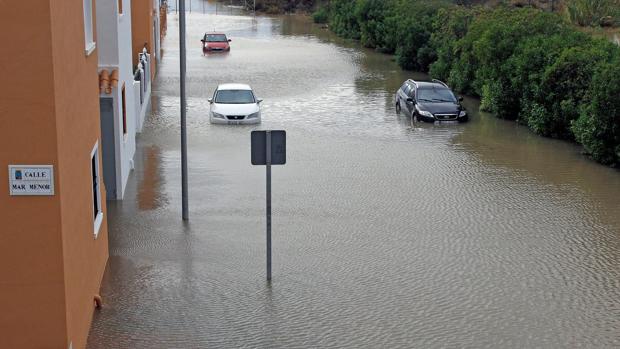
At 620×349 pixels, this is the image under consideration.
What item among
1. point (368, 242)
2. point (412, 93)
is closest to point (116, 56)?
point (368, 242)

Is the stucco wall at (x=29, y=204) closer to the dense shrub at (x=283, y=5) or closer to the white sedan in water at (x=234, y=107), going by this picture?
the white sedan in water at (x=234, y=107)

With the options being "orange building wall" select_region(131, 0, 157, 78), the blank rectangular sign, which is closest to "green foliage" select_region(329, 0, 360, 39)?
"orange building wall" select_region(131, 0, 157, 78)

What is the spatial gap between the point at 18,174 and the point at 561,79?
1985 cm

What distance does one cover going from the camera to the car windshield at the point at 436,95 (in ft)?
96.9

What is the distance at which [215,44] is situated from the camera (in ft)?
166

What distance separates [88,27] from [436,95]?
18.5m

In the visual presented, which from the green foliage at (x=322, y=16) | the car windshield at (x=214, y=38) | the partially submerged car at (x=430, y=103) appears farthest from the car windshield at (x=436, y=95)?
the green foliage at (x=322, y=16)

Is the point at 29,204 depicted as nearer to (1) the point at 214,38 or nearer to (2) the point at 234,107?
(2) the point at 234,107

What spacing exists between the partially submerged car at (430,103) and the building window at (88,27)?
662 inches

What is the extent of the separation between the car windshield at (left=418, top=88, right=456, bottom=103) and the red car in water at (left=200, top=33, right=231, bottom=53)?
75.5ft

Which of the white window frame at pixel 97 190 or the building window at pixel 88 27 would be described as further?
the white window frame at pixel 97 190

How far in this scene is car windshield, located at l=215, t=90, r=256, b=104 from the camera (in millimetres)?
28703

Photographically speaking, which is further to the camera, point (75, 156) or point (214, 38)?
point (214, 38)

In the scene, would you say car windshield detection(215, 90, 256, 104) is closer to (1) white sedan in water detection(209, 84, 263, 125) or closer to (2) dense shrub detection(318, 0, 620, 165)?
(1) white sedan in water detection(209, 84, 263, 125)
